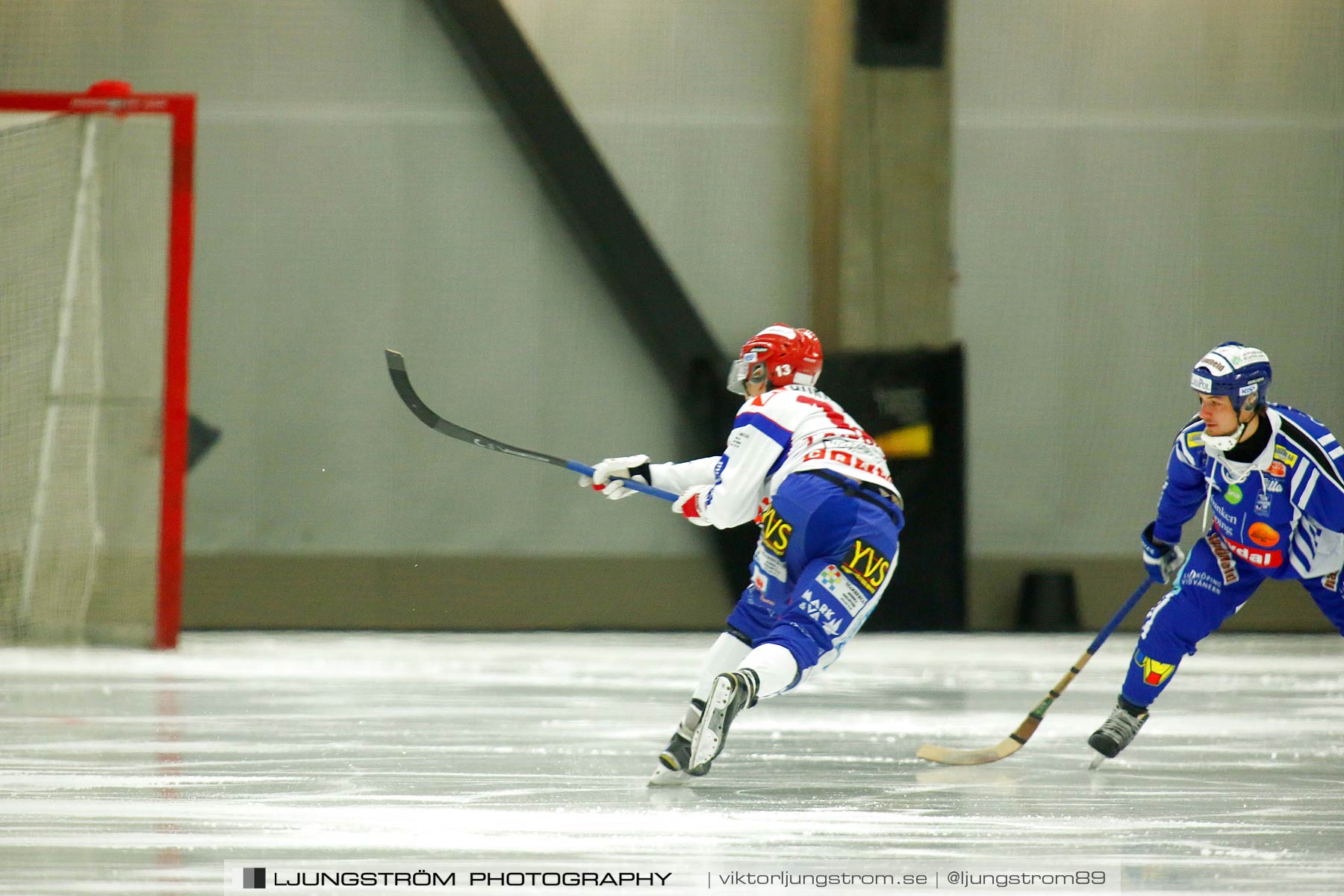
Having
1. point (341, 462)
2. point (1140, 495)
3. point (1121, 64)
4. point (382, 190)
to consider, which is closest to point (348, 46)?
point (382, 190)

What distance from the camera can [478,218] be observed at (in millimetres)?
8133

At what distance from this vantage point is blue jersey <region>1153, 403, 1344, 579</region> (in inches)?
140

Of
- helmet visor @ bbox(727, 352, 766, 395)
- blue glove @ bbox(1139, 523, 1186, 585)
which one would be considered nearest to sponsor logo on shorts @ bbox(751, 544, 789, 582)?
helmet visor @ bbox(727, 352, 766, 395)

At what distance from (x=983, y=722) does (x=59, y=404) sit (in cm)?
423

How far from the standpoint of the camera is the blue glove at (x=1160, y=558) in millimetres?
4008

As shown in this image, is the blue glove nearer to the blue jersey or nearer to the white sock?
the blue jersey

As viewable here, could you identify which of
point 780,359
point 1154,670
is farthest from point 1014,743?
point 780,359

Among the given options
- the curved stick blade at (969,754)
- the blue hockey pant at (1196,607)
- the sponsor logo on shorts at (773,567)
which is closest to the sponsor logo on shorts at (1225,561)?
the blue hockey pant at (1196,607)

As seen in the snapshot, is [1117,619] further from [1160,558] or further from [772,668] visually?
[772,668]

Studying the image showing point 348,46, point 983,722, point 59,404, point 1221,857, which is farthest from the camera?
point 348,46

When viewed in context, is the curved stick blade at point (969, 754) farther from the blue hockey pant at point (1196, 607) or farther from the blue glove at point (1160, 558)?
the blue glove at point (1160, 558)

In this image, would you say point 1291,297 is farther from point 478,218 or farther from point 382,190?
point 382,190

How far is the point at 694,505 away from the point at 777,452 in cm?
26

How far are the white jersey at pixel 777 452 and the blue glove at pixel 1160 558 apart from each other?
0.84m
